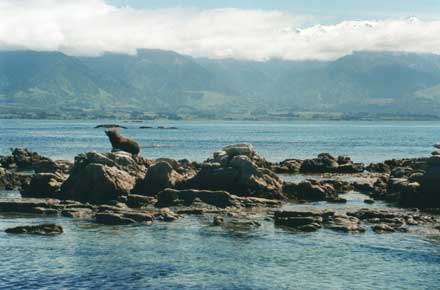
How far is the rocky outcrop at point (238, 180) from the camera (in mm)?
70688

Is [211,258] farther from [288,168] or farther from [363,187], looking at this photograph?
[288,168]

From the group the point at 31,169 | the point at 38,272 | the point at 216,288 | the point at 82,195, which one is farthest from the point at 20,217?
the point at 31,169

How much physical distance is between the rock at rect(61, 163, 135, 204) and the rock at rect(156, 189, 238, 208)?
4555mm

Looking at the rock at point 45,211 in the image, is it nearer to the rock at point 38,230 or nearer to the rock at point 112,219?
the rock at point 112,219

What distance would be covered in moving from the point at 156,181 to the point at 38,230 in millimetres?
20784

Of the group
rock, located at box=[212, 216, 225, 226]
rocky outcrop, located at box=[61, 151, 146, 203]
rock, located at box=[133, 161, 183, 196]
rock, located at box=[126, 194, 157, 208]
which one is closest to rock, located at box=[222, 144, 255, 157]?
rock, located at box=[133, 161, 183, 196]

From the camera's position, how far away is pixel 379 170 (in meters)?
106

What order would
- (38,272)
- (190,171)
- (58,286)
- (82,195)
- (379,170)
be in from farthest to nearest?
(379,170) < (190,171) < (82,195) < (38,272) < (58,286)

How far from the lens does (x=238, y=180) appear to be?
71.3m

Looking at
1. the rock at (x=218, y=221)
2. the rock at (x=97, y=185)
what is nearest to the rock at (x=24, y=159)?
the rock at (x=97, y=185)

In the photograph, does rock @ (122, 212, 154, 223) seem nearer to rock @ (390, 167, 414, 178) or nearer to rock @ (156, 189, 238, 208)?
rock @ (156, 189, 238, 208)

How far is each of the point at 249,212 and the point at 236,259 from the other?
18.0 metres

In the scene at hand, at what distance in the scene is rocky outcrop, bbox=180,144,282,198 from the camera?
70688mm

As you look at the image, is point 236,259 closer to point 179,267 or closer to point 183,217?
point 179,267
